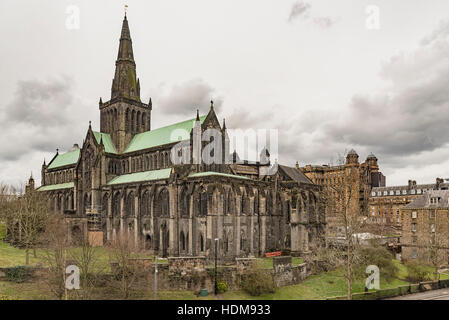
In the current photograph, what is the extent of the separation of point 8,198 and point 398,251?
256 ft

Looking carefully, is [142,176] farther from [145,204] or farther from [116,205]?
[116,205]

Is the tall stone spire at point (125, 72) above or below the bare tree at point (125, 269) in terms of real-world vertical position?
above

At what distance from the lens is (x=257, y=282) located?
129ft

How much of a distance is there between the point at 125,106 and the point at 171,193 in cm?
2807

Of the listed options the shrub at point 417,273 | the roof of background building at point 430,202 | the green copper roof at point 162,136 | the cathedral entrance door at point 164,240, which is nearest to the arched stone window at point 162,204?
the cathedral entrance door at point 164,240

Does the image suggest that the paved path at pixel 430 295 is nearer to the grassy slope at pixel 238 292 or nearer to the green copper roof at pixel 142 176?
the grassy slope at pixel 238 292

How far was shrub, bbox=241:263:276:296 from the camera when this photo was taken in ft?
129

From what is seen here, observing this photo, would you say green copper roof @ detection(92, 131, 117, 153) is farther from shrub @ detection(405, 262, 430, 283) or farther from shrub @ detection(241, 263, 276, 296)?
shrub @ detection(405, 262, 430, 283)

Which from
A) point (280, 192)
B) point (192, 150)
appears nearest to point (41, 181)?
point (192, 150)

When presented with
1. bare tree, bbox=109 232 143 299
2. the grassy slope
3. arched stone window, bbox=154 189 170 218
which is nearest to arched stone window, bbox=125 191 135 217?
arched stone window, bbox=154 189 170 218

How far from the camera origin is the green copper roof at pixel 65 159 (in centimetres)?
8281

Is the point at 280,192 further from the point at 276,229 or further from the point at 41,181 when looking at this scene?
the point at 41,181

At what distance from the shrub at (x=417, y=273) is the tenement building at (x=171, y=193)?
14438 millimetres
